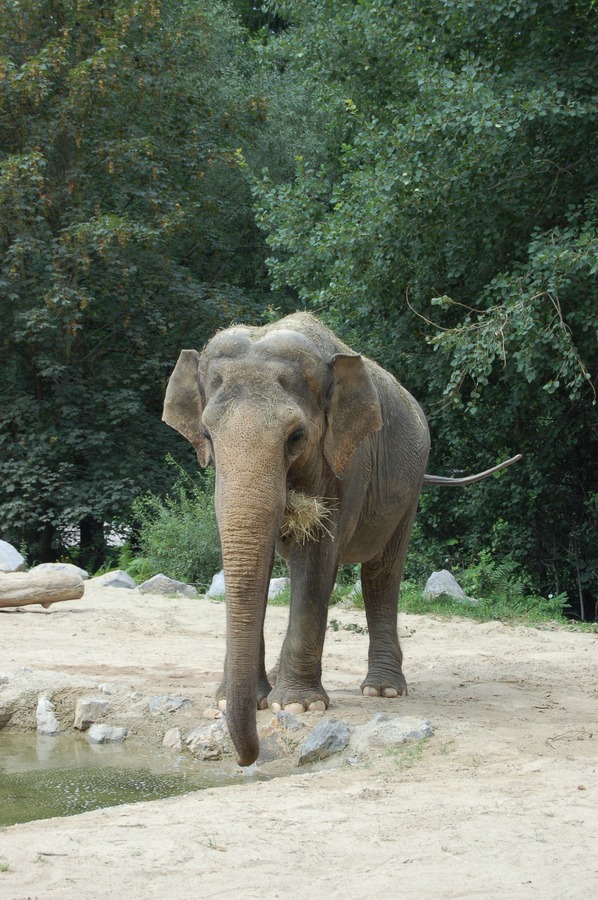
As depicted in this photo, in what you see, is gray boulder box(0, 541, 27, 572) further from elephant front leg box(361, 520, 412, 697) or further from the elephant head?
the elephant head

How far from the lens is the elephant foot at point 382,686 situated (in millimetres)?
7582

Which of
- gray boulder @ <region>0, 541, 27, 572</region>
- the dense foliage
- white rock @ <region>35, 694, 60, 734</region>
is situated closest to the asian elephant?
white rock @ <region>35, 694, 60, 734</region>

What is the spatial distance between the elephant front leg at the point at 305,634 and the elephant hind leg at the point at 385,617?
0.94m

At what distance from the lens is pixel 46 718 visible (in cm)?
727

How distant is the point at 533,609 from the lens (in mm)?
12844

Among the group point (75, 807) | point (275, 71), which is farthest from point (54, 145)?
point (75, 807)

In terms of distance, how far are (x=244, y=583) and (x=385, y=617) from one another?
328cm

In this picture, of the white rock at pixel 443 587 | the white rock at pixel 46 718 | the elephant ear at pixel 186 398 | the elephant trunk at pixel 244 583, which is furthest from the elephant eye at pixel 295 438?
the white rock at pixel 443 587

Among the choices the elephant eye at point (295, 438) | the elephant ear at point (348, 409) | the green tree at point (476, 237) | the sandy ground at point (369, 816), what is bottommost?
the sandy ground at point (369, 816)

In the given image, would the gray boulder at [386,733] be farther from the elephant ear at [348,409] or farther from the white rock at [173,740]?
the elephant ear at [348,409]

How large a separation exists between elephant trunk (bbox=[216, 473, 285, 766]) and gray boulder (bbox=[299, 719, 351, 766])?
1.04 m

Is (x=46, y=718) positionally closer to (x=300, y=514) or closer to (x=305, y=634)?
(x=305, y=634)

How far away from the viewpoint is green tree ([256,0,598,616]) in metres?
12.1

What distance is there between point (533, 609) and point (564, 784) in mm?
7983
